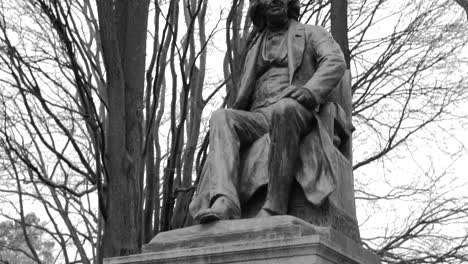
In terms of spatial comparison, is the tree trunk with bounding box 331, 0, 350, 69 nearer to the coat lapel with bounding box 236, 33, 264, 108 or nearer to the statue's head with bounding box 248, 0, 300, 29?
the statue's head with bounding box 248, 0, 300, 29

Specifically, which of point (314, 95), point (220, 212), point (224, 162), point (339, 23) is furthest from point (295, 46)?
point (339, 23)

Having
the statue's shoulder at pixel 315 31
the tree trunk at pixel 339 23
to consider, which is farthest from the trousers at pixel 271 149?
the tree trunk at pixel 339 23

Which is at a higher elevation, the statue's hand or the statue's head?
the statue's head

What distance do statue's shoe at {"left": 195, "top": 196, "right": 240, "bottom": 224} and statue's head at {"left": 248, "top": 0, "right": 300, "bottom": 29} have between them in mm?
1568

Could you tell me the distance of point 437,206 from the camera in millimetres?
12422

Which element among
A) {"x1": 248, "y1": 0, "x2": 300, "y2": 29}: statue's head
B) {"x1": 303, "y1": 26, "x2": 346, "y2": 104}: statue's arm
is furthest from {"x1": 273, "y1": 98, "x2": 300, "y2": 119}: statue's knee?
{"x1": 248, "y1": 0, "x2": 300, "y2": 29}: statue's head

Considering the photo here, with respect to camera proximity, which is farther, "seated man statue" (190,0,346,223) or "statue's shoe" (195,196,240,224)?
"seated man statue" (190,0,346,223)

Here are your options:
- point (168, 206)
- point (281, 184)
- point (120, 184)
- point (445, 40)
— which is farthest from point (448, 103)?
point (281, 184)

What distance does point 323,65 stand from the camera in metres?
5.75

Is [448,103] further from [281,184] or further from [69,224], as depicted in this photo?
[281,184]

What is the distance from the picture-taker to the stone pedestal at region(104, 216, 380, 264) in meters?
4.69

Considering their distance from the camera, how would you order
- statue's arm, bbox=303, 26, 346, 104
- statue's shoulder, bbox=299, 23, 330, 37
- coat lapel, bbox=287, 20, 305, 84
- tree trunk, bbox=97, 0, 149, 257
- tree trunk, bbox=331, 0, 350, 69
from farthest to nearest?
tree trunk, bbox=331, 0, 350, 69 → tree trunk, bbox=97, 0, 149, 257 → statue's shoulder, bbox=299, 23, 330, 37 → coat lapel, bbox=287, 20, 305, 84 → statue's arm, bbox=303, 26, 346, 104

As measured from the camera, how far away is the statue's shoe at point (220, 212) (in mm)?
5152

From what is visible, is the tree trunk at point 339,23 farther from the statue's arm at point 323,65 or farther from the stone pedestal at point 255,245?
the stone pedestal at point 255,245
